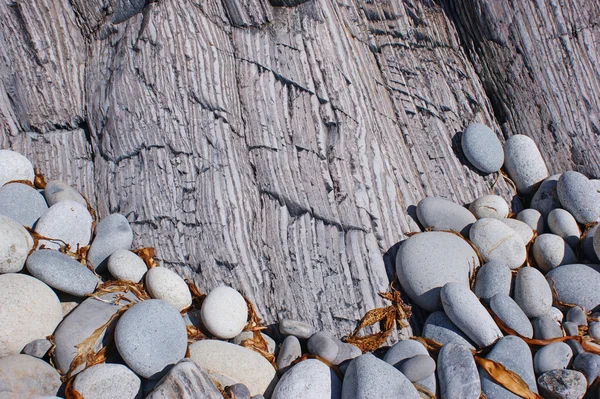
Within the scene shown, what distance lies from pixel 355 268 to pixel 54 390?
1617 millimetres

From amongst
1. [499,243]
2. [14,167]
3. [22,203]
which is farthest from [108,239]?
[499,243]

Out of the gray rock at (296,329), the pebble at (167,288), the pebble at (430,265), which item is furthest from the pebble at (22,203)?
the pebble at (430,265)

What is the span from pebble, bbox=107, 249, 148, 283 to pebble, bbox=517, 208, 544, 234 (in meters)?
2.41

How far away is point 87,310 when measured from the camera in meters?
2.62

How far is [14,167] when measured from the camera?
3277mm

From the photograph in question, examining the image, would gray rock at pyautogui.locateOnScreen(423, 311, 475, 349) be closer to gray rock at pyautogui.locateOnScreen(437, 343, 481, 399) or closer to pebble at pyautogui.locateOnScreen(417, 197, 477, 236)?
gray rock at pyautogui.locateOnScreen(437, 343, 481, 399)

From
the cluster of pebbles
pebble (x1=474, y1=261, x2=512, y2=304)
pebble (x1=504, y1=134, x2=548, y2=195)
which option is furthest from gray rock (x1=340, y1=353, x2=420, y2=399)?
pebble (x1=504, y1=134, x2=548, y2=195)

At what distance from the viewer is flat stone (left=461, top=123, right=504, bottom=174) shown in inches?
137

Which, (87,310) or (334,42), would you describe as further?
(334,42)

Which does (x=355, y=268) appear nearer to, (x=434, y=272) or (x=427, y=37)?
(x=434, y=272)

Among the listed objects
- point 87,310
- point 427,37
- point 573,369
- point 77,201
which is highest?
point 427,37

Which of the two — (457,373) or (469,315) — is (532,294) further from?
(457,373)

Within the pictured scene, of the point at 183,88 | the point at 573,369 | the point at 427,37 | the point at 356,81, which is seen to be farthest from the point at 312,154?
the point at 573,369

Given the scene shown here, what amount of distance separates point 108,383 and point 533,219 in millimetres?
2686
